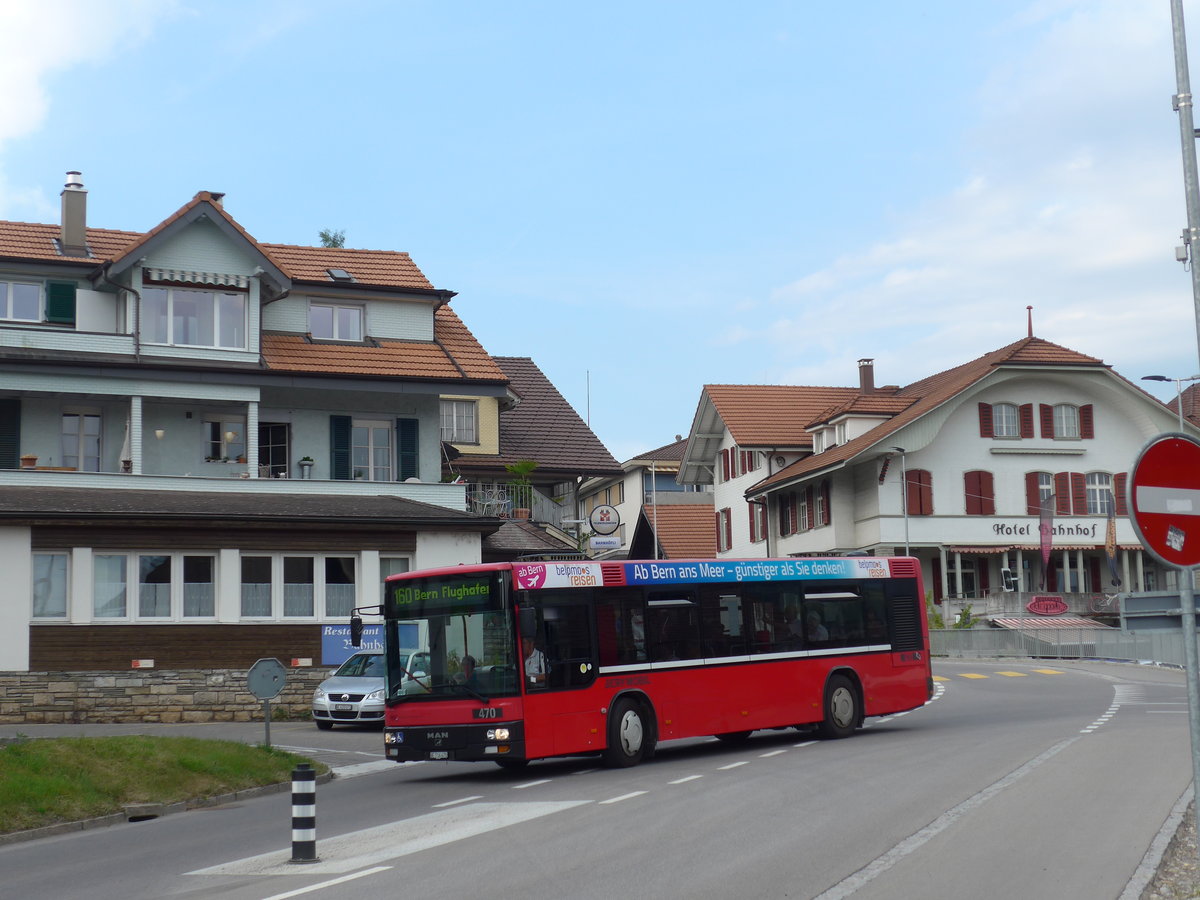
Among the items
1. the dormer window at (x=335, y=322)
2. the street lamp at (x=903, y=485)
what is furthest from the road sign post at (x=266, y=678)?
the street lamp at (x=903, y=485)

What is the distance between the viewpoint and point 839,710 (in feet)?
78.7

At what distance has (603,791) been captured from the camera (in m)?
17.2

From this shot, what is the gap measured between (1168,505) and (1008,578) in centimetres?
5426

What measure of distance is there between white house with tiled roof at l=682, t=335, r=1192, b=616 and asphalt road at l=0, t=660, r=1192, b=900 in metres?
37.3

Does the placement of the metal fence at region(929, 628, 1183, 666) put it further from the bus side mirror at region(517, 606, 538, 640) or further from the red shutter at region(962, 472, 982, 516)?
the bus side mirror at region(517, 606, 538, 640)

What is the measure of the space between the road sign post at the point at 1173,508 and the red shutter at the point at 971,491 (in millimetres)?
54452

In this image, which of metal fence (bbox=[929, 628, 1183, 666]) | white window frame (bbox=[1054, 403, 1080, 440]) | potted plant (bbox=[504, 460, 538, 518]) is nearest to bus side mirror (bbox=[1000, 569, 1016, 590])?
white window frame (bbox=[1054, 403, 1080, 440])

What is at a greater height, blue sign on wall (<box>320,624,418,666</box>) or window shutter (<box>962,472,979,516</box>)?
window shutter (<box>962,472,979,516</box>)

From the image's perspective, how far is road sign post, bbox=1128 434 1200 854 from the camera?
26.4 feet

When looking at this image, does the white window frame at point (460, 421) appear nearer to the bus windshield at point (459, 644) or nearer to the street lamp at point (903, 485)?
the street lamp at point (903, 485)

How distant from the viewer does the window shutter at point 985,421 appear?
204 ft

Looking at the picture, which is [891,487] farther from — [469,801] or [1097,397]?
[469,801]

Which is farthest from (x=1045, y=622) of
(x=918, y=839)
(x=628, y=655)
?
(x=918, y=839)

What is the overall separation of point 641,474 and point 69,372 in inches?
1878
